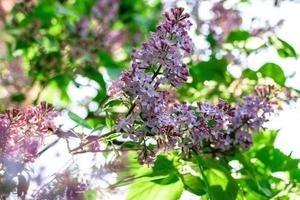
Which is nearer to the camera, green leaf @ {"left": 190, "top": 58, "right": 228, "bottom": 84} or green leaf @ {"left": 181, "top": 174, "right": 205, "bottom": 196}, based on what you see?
green leaf @ {"left": 181, "top": 174, "right": 205, "bottom": 196}

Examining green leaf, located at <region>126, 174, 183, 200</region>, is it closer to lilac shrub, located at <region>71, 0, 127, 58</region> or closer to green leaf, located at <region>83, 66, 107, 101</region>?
green leaf, located at <region>83, 66, 107, 101</region>

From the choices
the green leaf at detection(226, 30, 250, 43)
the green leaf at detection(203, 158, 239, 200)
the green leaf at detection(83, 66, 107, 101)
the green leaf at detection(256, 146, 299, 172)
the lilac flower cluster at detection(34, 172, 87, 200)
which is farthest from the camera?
the green leaf at detection(226, 30, 250, 43)

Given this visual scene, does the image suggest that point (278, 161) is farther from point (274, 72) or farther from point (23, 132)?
point (23, 132)

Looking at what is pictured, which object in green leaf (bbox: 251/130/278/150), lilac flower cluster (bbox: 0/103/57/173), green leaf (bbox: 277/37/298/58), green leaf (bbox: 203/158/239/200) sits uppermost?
green leaf (bbox: 277/37/298/58)

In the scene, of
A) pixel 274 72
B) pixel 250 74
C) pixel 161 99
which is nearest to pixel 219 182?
pixel 161 99

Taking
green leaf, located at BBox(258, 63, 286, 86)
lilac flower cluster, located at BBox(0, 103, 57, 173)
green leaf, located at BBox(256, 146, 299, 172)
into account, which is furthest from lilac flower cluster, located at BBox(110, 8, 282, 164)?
green leaf, located at BBox(258, 63, 286, 86)

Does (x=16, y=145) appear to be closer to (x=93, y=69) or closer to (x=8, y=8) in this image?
(x=93, y=69)

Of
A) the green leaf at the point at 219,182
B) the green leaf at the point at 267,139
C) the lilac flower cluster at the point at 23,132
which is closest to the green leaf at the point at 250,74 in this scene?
the green leaf at the point at 267,139
